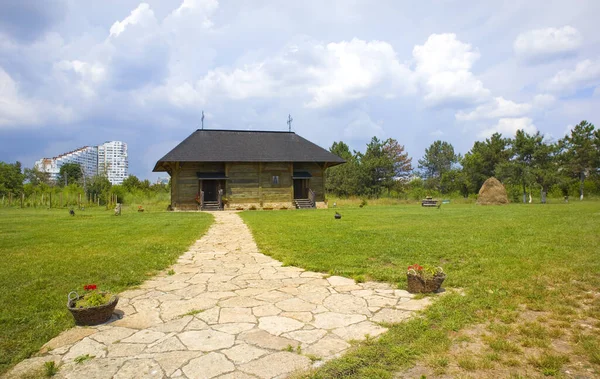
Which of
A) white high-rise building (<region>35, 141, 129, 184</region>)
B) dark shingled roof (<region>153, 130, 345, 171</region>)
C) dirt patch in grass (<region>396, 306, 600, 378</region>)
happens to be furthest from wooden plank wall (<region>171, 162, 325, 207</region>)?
white high-rise building (<region>35, 141, 129, 184</region>)

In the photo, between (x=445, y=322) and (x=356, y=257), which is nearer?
(x=445, y=322)

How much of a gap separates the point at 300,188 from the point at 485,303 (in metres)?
23.2

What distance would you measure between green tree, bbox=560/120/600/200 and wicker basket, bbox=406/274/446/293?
39.2 m

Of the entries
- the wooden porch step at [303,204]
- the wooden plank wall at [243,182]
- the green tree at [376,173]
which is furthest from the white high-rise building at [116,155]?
the wooden porch step at [303,204]

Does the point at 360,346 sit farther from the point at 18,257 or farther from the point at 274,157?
the point at 274,157

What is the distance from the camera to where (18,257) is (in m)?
7.34

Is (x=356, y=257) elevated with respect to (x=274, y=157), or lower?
lower

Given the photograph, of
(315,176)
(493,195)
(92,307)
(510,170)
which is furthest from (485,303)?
(510,170)

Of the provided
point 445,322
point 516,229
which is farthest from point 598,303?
point 516,229

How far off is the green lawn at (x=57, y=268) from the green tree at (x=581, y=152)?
1520 inches

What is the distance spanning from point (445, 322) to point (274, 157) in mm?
21931

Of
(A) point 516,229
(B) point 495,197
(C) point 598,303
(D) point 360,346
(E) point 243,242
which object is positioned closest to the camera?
(D) point 360,346

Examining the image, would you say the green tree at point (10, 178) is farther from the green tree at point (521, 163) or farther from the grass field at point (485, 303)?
the green tree at point (521, 163)

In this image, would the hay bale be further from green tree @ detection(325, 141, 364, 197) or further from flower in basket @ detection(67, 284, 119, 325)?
flower in basket @ detection(67, 284, 119, 325)
